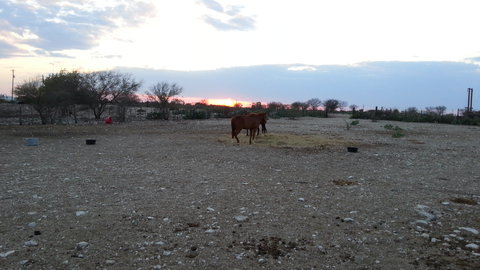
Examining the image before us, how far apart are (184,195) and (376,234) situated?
351 centimetres

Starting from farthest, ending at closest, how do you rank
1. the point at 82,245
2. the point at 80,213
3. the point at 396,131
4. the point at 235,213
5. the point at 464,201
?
the point at 396,131 → the point at 464,201 → the point at 235,213 → the point at 80,213 → the point at 82,245

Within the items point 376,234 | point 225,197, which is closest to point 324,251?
point 376,234

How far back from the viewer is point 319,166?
10.8 meters

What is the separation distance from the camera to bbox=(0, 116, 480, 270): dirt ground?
4.45 meters

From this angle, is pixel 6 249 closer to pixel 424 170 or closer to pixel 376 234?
pixel 376 234

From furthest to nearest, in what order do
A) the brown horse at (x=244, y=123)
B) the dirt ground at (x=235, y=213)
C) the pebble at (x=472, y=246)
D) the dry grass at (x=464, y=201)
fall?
1. the brown horse at (x=244, y=123)
2. the dry grass at (x=464, y=201)
3. the pebble at (x=472, y=246)
4. the dirt ground at (x=235, y=213)

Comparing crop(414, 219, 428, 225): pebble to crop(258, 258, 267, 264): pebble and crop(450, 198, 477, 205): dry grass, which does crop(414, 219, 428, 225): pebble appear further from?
crop(258, 258, 267, 264): pebble

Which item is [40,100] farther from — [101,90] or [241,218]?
[241,218]

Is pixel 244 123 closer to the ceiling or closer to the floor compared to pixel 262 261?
closer to the ceiling

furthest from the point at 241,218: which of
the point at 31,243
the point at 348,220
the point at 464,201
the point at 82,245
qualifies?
the point at 464,201

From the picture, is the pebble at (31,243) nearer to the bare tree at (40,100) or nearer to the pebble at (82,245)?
the pebble at (82,245)

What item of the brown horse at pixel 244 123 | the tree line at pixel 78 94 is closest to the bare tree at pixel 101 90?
the tree line at pixel 78 94

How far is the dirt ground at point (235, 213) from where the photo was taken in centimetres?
445

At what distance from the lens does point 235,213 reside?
20.0 feet
